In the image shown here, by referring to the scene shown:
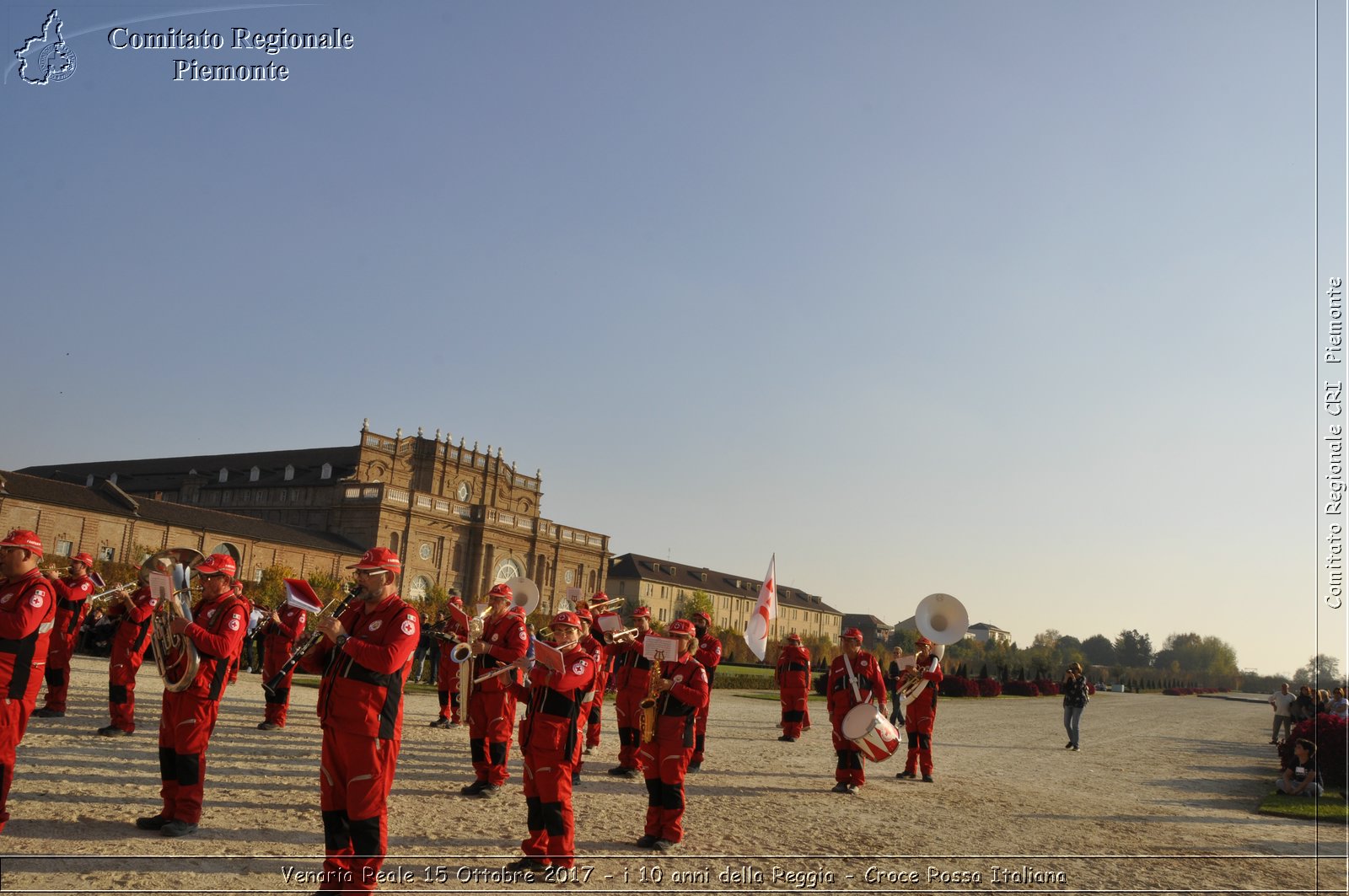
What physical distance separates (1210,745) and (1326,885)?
66.2 ft

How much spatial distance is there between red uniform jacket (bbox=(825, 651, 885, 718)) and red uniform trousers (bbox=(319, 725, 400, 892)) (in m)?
8.80

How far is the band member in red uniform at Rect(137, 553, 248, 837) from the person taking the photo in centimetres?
802

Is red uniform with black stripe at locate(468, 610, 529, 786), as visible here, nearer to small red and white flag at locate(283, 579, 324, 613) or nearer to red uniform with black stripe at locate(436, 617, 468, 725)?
small red and white flag at locate(283, 579, 324, 613)

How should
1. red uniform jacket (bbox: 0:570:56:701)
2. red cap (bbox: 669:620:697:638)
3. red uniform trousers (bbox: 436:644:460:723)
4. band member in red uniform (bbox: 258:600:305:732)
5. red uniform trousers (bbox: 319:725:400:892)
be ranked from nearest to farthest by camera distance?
1. red uniform trousers (bbox: 319:725:400:892)
2. red uniform jacket (bbox: 0:570:56:701)
3. red cap (bbox: 669:620:697:638)
4. band member in red uniform (bbox: 258:600:305:732)
5. red uniform trousers (bbox: 436:644:460:723)

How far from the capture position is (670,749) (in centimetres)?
940

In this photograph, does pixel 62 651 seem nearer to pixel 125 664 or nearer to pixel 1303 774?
pixel 125 664

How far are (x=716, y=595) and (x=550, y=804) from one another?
11496cm

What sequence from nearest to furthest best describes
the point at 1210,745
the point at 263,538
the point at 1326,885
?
the point at 1326,885 → the point at 1210,745 → the point at 263,538

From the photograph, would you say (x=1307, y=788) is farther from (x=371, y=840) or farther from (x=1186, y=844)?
(x=371, y=840)

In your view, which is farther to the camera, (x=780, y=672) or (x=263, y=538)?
(x=263, y=538)

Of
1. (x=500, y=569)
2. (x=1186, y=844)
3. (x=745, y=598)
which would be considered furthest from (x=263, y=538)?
(x=745, y=598)

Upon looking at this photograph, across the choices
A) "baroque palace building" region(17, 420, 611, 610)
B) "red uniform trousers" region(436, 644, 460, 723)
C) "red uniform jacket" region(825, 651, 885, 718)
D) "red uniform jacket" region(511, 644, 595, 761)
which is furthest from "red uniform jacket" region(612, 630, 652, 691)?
"baroque palace building" region(17, 420, 611, 610)

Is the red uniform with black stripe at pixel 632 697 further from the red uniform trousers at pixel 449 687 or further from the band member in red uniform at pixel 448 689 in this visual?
the red uniform trousers at pixel 449 687

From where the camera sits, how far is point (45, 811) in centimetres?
831
